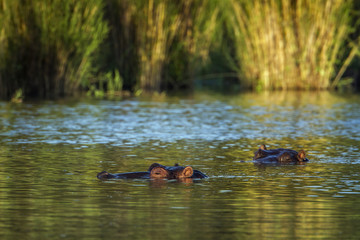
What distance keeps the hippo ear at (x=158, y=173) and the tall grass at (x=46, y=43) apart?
491 inches

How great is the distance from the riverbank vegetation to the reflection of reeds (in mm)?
30

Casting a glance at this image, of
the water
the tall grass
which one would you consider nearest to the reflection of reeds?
the tall grass

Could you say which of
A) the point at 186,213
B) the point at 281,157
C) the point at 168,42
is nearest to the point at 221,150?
the point at 281,157

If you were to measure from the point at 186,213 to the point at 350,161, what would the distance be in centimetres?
425

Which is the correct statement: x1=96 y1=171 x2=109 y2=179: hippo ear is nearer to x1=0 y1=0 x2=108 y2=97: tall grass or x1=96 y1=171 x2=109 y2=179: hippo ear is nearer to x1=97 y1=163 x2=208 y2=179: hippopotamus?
x1=97 y1=163 x2=208 y2=179: hippopotamus

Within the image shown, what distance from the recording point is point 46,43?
22.2m

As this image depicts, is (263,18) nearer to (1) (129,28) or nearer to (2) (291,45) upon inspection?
(2) (291,45)

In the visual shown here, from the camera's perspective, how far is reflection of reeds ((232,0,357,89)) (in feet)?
84.5

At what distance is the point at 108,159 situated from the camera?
1116 cm

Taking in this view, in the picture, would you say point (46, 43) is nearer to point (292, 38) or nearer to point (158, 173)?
point (292, 38)

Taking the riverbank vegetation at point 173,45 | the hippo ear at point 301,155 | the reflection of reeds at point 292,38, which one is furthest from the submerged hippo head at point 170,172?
the reflection of reeds at point 292,38

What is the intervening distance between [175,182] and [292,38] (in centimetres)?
1770

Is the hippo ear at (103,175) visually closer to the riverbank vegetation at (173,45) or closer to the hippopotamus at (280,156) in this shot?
the hippopotamus at (280,156)

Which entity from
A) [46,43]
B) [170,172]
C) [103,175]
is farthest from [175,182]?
[46,43]
